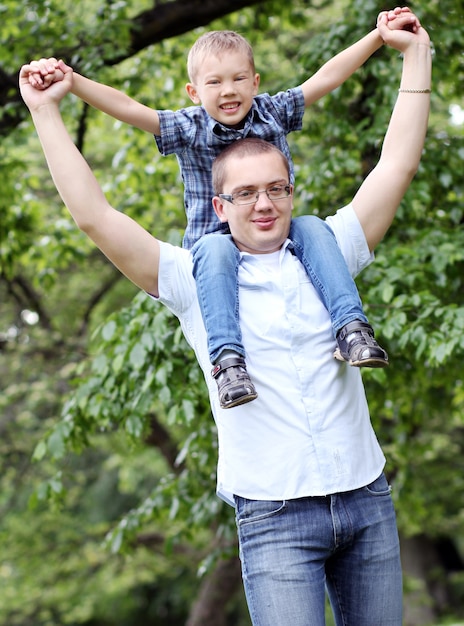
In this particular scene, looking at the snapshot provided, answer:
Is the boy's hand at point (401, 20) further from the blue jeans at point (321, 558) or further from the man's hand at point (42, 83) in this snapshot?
the blue jeans at point (321, 558)

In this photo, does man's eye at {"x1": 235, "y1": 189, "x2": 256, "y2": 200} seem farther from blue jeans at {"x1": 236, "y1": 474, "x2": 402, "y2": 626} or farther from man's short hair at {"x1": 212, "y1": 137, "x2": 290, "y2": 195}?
blue jeans at {"x1": 236, "y1": 474, "x2": 402, "y2": 626}

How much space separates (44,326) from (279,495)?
6509mm

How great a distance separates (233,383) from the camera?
5.43ft

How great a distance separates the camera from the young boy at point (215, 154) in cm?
174

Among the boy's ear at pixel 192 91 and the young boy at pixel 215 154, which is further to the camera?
the boy's ear at pixel 192 91

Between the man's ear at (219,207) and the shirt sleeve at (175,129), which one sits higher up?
the shirt sleeve at (175,129)

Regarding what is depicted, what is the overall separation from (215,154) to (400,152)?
2.02 ft

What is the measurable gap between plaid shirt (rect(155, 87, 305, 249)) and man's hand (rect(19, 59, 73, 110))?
519 mm

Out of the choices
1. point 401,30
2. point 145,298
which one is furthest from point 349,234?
point 145,298

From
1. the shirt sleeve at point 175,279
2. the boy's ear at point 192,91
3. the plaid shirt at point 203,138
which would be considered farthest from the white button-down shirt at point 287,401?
the boy's ear at point 192,91

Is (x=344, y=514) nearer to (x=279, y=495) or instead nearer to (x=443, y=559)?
(x=279, y=495)

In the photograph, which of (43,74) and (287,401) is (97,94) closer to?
(43,74)

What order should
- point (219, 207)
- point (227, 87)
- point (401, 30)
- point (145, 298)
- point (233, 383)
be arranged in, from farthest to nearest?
point (145, 298) → point (227, 87) → point (401, 30) → point (219, 207) → point (233, 383)

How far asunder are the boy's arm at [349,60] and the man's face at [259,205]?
22.9 inches
